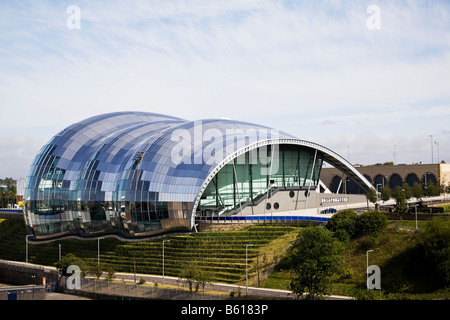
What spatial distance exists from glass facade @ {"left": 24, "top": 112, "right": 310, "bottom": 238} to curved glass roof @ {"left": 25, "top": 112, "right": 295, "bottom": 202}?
152 millimetres

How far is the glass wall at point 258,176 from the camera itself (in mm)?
89625

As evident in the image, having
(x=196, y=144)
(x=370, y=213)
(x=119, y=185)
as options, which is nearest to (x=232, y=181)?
(x=196, y=144)

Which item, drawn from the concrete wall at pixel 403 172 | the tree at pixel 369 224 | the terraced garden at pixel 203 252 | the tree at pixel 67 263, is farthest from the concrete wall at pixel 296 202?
the concrete wall at pixel 403 172

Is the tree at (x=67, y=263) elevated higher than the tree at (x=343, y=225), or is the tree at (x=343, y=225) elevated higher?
the tree at (x=343, y=225)

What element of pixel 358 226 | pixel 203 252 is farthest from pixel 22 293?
pixel 358 226

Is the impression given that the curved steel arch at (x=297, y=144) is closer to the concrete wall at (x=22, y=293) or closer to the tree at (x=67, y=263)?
the tree at (x=67, y=263)

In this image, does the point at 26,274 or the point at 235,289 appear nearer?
the point at 235,289

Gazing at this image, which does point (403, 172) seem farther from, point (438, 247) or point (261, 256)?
point (438, 247)

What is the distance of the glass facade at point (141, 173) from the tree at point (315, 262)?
27234 mm

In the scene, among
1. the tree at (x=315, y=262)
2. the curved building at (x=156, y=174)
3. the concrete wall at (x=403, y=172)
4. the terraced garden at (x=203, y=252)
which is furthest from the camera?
the concrete wall at (x=403, y=172)

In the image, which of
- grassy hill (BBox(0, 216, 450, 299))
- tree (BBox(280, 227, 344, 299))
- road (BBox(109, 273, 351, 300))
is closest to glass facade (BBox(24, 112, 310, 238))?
grassy hill (BBox(0, 216, 450, 299))

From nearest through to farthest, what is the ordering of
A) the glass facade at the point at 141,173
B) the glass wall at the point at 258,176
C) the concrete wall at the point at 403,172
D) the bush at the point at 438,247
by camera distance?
1. the bush at the point at 438,247
2. the glass facade at the point at 141,173
3. the glass wall at the point at 258,176
4. the concrete wall at the point at 403,172

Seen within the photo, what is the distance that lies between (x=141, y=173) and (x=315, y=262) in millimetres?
38185

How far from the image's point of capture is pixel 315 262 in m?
51.4
